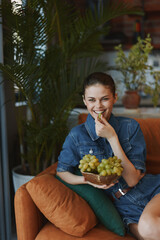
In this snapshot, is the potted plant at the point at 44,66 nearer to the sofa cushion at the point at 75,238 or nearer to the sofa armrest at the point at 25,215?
the sofa armrest at the point at 25,215

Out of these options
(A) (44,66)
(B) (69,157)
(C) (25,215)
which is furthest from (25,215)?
(A) (44,66)

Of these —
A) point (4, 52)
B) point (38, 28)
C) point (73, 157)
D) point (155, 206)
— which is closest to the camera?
point (155, 206)

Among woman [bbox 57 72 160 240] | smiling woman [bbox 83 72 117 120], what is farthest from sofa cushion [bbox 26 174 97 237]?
smiling woman [bbox 83 72 117 120]

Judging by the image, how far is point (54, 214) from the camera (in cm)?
149

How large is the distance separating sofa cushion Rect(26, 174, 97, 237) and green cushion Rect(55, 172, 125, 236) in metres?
0.03

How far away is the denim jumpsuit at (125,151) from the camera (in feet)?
5.30

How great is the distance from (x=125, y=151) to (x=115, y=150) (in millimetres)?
130

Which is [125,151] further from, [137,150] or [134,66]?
[134,66]

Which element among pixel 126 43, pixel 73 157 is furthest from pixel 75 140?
pixel 126 43

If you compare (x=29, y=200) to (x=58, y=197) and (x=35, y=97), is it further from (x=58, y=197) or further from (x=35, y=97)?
(x=35, y=97)

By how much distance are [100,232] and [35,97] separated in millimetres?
1065

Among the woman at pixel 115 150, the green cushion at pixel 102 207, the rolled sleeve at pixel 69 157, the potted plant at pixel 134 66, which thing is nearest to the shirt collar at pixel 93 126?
the woman at pixel 115 150

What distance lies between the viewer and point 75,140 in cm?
171

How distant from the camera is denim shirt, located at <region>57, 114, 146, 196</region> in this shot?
5.44 ft
